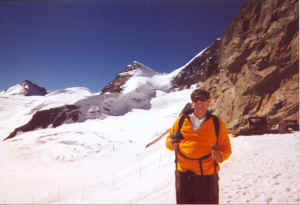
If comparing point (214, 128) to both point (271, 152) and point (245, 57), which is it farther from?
point (245, 57)

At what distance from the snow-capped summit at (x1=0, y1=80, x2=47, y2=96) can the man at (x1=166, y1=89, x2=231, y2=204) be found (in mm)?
142651

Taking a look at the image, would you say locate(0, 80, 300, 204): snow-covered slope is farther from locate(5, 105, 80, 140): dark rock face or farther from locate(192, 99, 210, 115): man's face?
locate(5, 105, 80, 140): dark rock face

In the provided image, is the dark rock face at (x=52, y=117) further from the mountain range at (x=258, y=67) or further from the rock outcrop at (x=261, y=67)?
the rock outcrop at (x=261, y=67)

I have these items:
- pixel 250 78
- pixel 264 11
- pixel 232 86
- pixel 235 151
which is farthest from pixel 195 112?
pixel 264 11

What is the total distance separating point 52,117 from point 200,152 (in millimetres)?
41713

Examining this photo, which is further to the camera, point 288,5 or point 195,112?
point 288,5

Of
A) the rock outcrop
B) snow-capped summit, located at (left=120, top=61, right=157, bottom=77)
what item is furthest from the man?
snow-capped summit, located at (left=120, top=61, right=157, bottom=77)

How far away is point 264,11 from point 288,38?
4.01 metres

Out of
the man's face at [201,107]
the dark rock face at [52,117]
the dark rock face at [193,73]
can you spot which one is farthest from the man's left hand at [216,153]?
the dark rock face at [193,73]

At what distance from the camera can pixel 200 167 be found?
2098 mm

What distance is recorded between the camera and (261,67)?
37.4 feet

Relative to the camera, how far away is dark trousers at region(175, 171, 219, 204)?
211 cm

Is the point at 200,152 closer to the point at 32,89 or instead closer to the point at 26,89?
the point at 26,89

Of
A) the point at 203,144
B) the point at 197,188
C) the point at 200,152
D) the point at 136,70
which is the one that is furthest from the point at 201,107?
the point at 136,70
